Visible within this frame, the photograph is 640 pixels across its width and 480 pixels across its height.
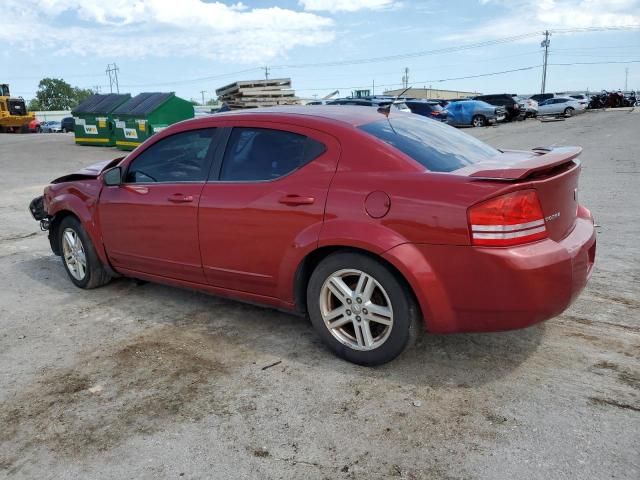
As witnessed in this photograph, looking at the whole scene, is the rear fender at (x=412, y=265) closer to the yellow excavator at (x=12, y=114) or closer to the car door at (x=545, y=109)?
the car door at (x=545, y=109)

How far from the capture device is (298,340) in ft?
12.5

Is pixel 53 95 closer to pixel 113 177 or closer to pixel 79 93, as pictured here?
pixel 79 93

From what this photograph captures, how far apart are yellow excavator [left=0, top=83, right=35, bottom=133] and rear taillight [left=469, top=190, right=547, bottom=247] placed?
141 feet

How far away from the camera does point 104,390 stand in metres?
3.21

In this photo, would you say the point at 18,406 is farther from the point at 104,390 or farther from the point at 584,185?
the point at 584,185

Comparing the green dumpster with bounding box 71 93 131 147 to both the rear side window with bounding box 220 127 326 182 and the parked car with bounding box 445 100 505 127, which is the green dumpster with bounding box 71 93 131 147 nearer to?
the parked car with bounding box 445 100 505 127

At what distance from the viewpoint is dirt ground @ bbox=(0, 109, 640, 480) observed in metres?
2.49

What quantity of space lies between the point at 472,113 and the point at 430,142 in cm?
2757

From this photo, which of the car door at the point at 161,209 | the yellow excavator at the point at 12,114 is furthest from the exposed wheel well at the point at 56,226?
the yellow excavator at the point at 12,114

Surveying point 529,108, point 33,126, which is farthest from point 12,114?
point 529,108

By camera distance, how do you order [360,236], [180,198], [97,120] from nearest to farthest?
1. [360,236]
2. [180,198]
3. [97,120]

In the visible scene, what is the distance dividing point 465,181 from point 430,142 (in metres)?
0.70

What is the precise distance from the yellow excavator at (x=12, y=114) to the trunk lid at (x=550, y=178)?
42550 mm

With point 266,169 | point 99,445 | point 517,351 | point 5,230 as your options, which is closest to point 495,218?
point 517,351
